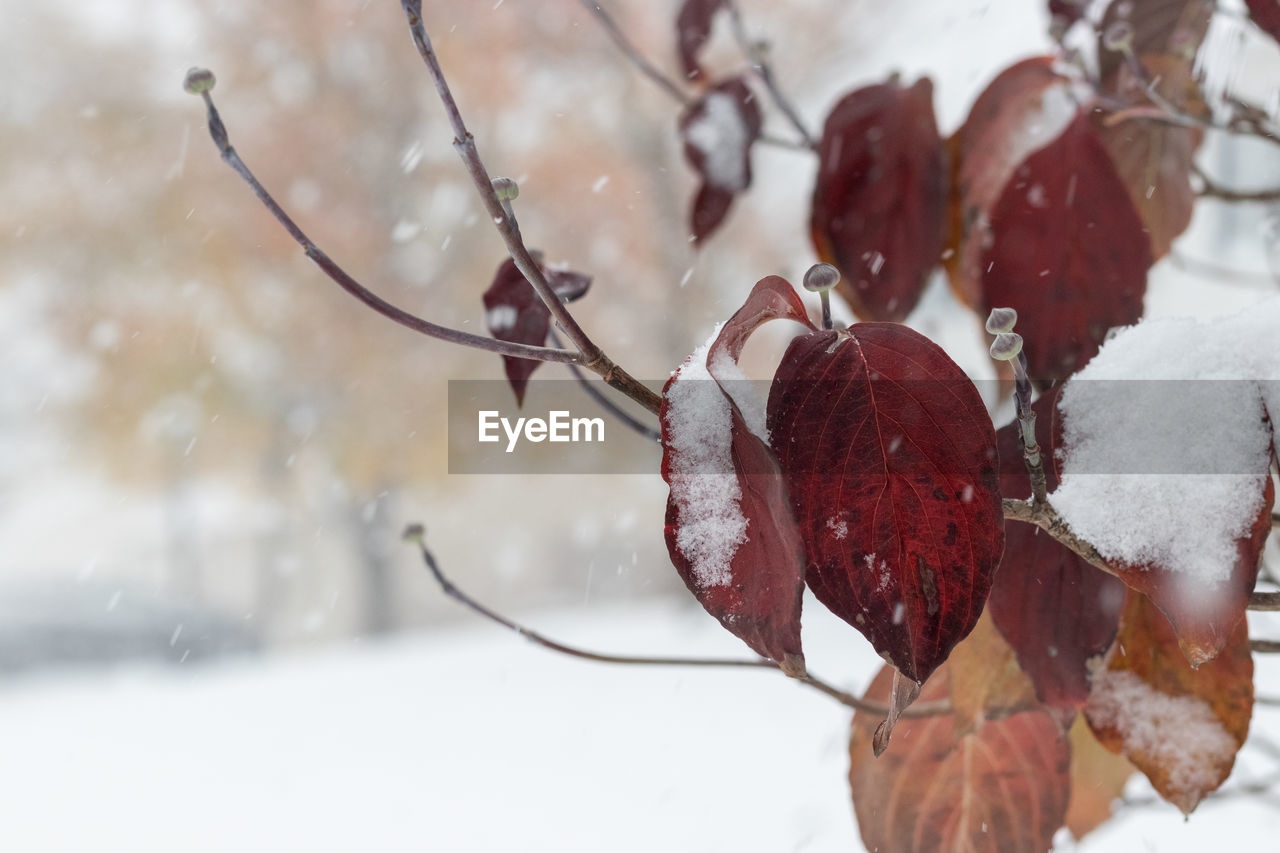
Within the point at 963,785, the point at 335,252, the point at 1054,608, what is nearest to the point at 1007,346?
the point at 1054,608

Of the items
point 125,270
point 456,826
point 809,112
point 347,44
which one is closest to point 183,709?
point 456,826

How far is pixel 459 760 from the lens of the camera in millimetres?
2893

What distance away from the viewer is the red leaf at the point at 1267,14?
378 mm

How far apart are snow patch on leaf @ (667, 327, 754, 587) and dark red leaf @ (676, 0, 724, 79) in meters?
0.48

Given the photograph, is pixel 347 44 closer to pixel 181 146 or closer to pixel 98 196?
pixel 181 146

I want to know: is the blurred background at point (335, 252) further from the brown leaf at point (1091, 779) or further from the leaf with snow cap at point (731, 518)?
the leaf with snow cap at point (731, 518)

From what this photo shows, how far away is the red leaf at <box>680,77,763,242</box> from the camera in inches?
22.5

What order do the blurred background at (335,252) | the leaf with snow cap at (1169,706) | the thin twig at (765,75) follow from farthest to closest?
the blurred background at (335,252) → the thin twig at (765,75) → the leaf with snow cap at (1169,706)

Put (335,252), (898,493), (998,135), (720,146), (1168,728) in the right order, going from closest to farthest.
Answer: (898,493), (1168,728), (998,135), (720,146), (335,252)

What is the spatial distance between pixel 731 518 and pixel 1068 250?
11.2 inches

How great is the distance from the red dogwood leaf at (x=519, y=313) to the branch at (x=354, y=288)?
87 millimetres

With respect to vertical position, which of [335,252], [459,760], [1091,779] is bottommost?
[459,760]

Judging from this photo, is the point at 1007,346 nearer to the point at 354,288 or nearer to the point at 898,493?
the point at 898,493

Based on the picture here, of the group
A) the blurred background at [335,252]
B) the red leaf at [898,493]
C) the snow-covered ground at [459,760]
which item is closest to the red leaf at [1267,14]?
the red leaf at [898,493]
